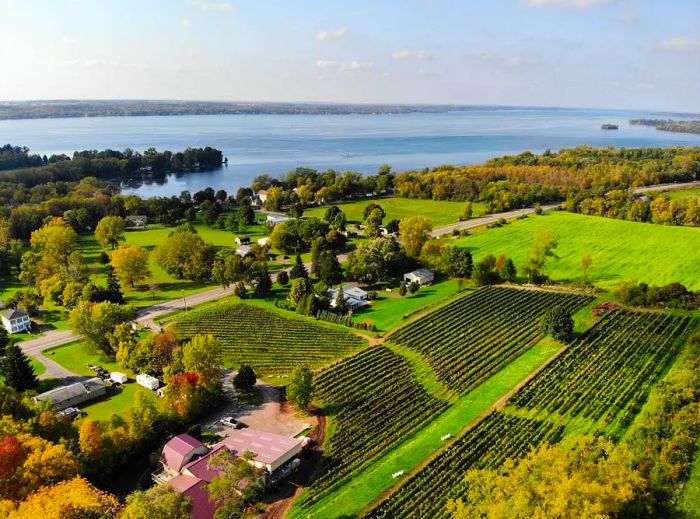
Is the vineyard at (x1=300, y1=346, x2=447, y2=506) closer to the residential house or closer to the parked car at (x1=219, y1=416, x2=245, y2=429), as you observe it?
the parked car at (x1=219, y1=416, x2=245, y2=429)

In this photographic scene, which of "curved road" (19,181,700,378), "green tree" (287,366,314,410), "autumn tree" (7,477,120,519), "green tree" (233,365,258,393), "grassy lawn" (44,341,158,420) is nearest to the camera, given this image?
"autumn tree" (7,477,120,519)

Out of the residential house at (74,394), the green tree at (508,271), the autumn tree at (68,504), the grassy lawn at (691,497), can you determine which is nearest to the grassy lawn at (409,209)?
the green tree at (508,271)

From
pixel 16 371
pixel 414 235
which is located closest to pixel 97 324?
pixel 16 371

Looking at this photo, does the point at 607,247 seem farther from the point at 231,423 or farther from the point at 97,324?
the point at 97,324

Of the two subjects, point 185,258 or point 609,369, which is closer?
→ point 609,369

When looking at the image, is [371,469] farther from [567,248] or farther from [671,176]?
[671,176]

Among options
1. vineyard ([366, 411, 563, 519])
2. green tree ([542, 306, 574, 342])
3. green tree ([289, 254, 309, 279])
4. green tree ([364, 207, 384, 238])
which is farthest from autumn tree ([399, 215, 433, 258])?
vineyard ([366, 411, 563, 519])
